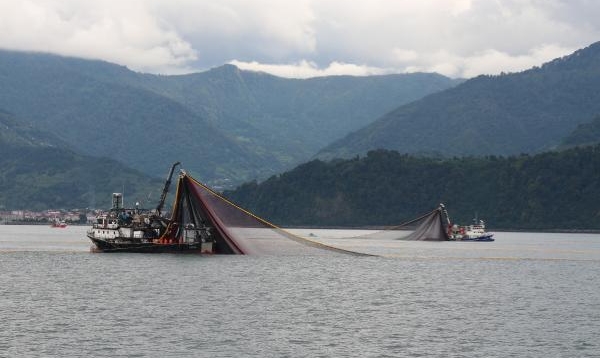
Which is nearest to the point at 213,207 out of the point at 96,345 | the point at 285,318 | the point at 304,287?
the point at 304,287

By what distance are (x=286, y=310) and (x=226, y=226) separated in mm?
51026

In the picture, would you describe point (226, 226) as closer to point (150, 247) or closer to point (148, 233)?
point (150, 247)

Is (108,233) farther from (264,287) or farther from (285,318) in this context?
(285,318)

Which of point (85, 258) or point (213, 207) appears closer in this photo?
point (213, 207)

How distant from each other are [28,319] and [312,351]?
27.7 metres

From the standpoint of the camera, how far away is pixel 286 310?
10044 centimetres

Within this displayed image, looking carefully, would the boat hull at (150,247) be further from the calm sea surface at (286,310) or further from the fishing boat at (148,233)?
the calm sea surface at (286,310)

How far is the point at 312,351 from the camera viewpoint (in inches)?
3000

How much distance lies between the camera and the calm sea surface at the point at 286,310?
77.8 m

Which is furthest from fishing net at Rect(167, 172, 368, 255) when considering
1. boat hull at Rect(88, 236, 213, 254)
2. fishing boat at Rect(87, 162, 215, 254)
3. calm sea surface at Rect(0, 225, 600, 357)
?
calm sea surface at Rect(0, 225, 600, 357)

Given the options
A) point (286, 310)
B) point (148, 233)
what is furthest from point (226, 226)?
point (286, 310)

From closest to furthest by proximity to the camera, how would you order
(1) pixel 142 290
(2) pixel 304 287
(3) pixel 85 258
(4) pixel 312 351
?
1. (4) pixel 312 351
2. (1) pixel 142 290
3. (2) pixel 304 287
4. (3) pixel 85 258

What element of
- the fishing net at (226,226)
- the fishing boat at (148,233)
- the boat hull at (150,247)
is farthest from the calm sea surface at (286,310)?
the fishing net at (226,226)

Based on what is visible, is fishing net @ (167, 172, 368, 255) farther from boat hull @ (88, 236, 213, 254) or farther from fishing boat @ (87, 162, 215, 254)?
boat hull @ (88, 236, 213, 254)
